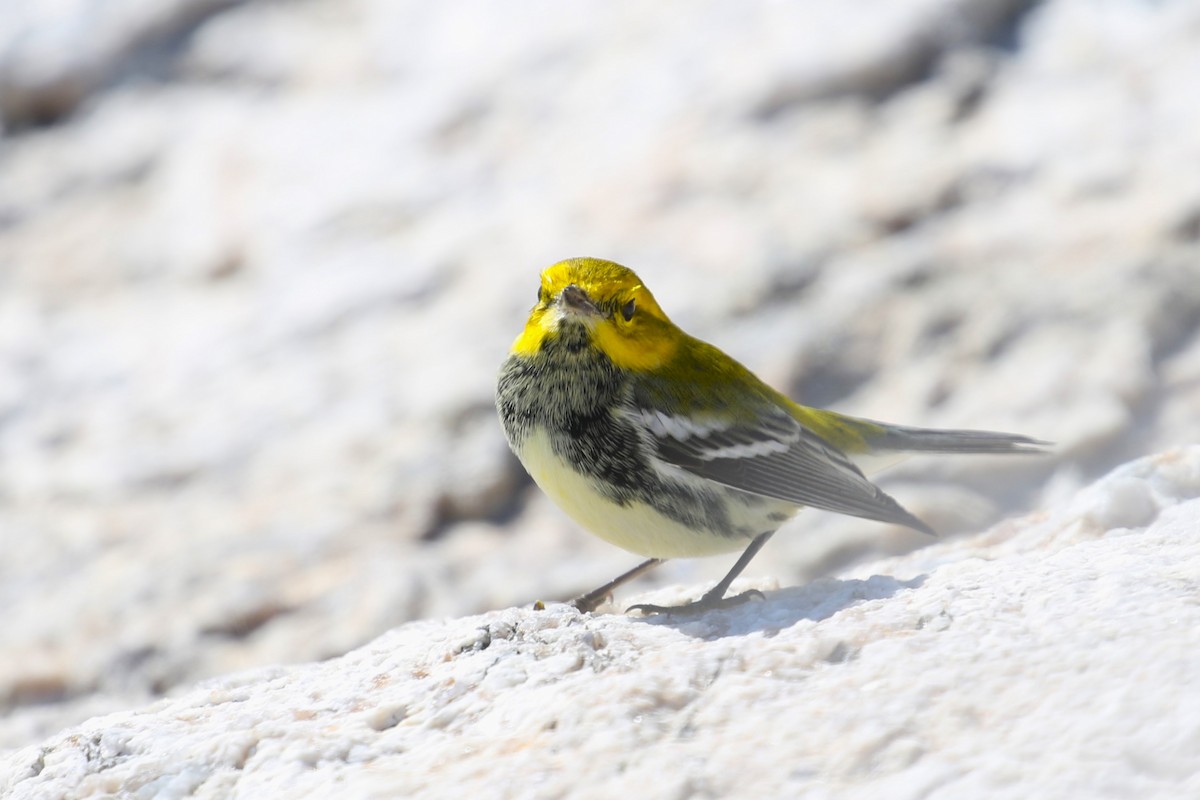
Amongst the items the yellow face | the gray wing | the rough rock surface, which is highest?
the yellow face

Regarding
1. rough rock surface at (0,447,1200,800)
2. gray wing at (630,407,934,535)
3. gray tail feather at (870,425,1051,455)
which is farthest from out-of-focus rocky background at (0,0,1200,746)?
rough rock surface at (0,447,1200,800)

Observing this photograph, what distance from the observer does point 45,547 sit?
7.56m

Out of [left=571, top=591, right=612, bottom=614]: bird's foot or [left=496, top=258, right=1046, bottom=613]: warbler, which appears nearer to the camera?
[left=496, top=258, right=1046, bottom=613]: warbler

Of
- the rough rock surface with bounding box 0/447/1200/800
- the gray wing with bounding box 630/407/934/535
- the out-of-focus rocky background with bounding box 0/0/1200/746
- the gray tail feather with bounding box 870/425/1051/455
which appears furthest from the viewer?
the out-of-focus rocky background with bounding box 0/0/1200/746

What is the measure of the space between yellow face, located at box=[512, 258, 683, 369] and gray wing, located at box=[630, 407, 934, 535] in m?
0.28

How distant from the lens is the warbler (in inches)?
171

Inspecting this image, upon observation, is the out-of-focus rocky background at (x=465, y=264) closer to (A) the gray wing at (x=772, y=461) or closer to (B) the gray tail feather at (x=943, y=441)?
(B) the gray tail feather at (x=943, y=441)

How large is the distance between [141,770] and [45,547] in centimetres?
473

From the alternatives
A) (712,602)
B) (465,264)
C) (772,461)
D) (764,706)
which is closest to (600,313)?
(772,461)

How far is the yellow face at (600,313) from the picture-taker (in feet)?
Result: 14.8

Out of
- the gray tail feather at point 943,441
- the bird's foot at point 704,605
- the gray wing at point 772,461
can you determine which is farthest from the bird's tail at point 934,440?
the bird's foot at point 704,605

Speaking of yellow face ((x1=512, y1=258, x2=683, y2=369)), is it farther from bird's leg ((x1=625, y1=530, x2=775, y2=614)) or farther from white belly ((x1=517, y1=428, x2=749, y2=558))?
bird's leg ((x1=625, y1=530, x2=775, y2=614))

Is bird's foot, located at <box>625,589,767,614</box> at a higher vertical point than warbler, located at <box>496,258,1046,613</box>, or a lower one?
lower

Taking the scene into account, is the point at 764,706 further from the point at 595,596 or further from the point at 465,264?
the point at 465,264
